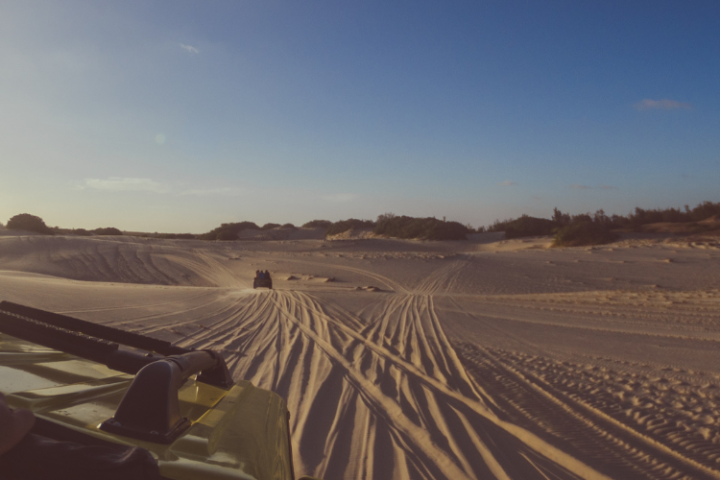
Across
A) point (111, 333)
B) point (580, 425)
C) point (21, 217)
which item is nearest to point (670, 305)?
point (580, 425)

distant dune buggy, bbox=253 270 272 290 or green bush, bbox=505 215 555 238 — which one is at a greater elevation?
green bush, bbox=505 215 555 238

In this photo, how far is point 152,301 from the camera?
1297cm

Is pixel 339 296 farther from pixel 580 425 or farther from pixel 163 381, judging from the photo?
pixel 163 381

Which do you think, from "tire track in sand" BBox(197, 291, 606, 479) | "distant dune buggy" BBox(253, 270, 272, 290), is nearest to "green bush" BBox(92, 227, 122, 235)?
"distant dune buggy" BBox(253, 270, 272, 290)

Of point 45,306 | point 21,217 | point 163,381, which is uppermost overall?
point 21,217

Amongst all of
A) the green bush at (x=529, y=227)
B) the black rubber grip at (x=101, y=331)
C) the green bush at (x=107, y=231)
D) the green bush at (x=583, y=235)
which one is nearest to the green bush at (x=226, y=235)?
the green bush at (x=107, y=231)

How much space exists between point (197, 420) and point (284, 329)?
8295 mm

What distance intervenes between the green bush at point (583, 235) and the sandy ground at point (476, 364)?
29.3 feet

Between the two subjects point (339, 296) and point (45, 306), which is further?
point (339, 296)

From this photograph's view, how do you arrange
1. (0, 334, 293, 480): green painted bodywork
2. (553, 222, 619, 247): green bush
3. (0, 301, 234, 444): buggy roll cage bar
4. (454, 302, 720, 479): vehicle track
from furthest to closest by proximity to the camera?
1. (553, 222, 619, 247): green bush
2. (454, 302, 720, 479): vehicle track
3. (0, 301, 234, 444): buggy roll cage bar
4. (0, 334, 293, 480): green painted bodywork

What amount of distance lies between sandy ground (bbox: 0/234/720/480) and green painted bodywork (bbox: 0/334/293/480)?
2.12m

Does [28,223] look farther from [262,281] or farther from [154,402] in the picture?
[154,402]

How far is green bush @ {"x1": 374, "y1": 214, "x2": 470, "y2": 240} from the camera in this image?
128 feet

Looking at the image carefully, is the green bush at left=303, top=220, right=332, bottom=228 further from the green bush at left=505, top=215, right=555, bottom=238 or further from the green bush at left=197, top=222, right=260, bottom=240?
the green bush at left=505, top=215, right=555, bottom=238
